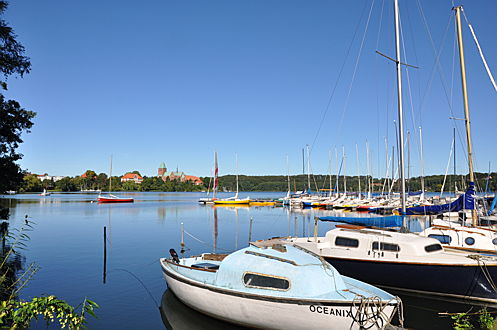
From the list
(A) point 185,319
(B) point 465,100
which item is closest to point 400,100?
(B) point 465,100

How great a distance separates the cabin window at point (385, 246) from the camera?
650 inches

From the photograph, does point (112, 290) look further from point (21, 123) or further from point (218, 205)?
point (218, 205)

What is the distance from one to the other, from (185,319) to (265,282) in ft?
14.9

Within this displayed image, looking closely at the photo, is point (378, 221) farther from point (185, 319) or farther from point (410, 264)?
point (185, 319)

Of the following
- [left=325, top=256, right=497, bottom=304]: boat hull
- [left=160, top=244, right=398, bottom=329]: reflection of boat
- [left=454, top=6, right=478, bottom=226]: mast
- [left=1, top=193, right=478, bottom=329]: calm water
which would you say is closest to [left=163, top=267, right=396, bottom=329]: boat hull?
[left=160, top=244, right=398, bottom=329]: reflection of boat

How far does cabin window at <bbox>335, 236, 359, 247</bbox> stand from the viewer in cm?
1767

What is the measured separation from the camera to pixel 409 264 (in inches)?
621

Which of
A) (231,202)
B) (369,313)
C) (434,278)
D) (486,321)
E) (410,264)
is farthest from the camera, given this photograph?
(231,202)

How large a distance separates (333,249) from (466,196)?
11.7 metres

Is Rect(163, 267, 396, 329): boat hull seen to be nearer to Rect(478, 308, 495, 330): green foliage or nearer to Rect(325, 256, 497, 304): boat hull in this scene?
Rect(478, 308, 495, 330): green foliage

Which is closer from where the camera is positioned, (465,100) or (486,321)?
(486,321)

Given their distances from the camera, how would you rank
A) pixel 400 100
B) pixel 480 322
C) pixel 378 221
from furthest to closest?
pixel 378 221 < pixel 400 100 < pixel 480 322

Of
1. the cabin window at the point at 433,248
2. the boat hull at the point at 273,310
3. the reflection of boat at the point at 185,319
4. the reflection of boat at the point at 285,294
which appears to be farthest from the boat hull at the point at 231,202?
the boat hull at the point at 273,310

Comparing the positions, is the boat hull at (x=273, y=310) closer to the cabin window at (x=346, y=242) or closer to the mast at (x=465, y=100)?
the cabin window at (x=346, y=242)
